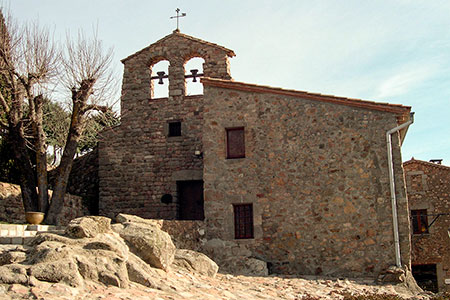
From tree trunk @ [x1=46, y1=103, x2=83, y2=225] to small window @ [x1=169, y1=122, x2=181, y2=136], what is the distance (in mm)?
3788

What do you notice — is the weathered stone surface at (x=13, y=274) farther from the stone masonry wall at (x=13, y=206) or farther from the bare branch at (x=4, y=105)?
the stone masonry wall at (x=13, y=206)

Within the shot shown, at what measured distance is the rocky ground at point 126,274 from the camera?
6730 mm

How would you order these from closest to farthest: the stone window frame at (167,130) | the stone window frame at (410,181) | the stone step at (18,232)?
the stone step at (18,232) → the stone window frame at (167,130) → the stone window frame at (410,181)

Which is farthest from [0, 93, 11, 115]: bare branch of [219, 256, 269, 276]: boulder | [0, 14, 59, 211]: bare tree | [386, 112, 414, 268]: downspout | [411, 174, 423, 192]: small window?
[411, 174, 423, 192]: small window

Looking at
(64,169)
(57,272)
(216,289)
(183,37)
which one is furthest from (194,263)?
(183,37)

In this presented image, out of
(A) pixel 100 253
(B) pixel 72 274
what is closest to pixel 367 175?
(A) pixel 100 253

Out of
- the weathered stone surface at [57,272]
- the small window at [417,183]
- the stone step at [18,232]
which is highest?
the small window at [417,183]

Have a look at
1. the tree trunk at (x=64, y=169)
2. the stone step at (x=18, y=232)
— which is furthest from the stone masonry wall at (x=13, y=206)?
the stone step at (x=18, y=232)

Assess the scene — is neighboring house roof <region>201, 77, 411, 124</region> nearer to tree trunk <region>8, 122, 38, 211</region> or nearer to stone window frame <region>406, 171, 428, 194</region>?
tree trunk <region>8, 122, 38, 211</region>

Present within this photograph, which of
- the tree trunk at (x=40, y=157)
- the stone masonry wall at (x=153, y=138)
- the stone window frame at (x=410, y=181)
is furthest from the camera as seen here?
the stone window frame at (x=410, y=181)

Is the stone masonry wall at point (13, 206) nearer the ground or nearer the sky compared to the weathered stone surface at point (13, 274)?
nearer the sky

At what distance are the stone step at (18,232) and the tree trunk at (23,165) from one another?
5.28 ft

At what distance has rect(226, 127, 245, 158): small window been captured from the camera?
45.6 ft

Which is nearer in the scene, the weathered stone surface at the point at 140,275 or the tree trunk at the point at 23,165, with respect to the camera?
the weathered stone surface at the point at 140,275
